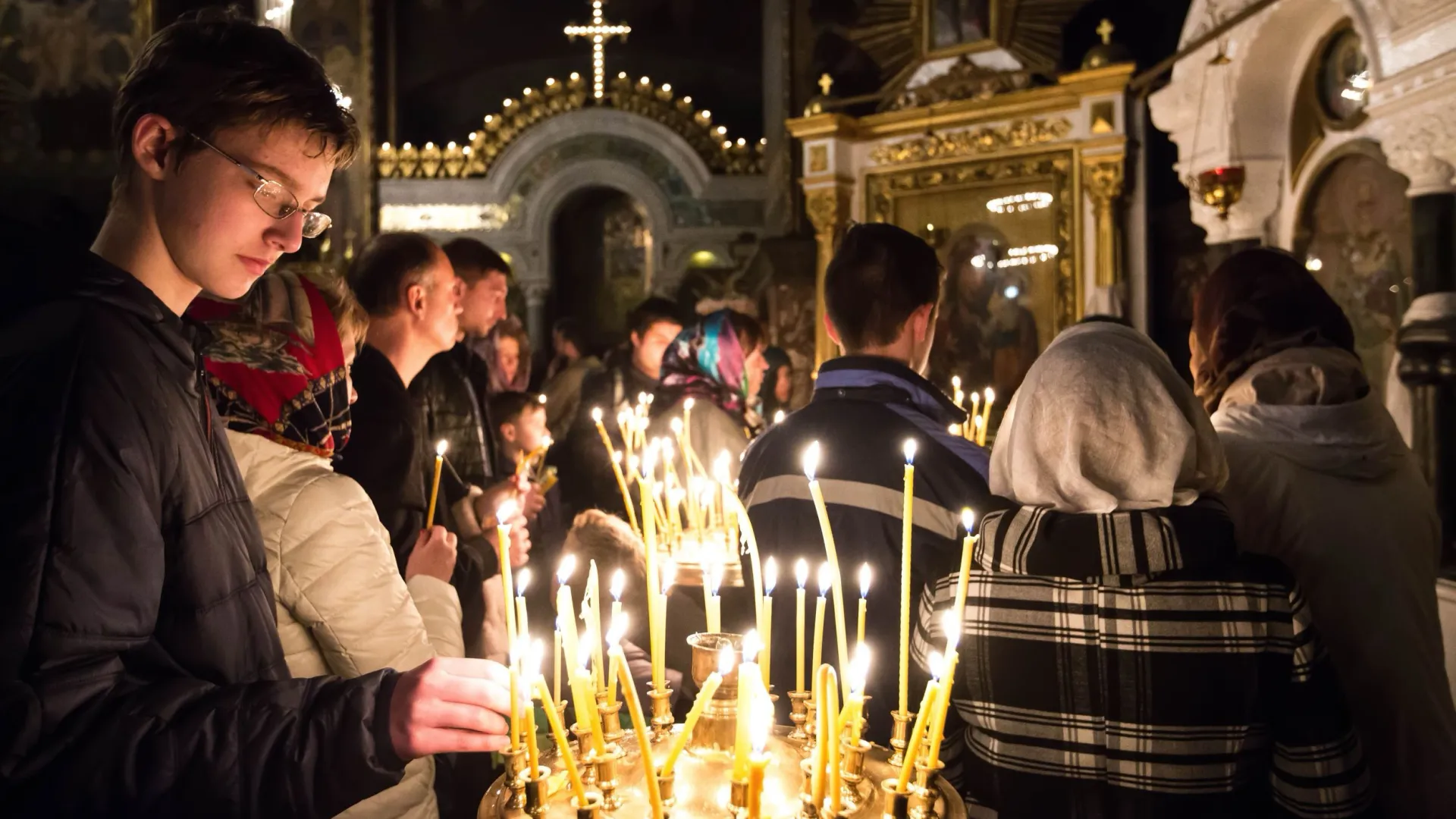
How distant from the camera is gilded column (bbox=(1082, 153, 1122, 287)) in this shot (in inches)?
291

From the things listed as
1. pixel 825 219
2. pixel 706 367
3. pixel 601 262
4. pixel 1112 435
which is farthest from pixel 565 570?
pixel 601 262

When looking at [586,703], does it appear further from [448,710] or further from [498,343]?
[498,343]

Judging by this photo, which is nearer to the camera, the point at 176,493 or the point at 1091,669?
the point at 176,493

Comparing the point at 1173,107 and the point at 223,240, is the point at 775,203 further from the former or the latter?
the point at 223,240

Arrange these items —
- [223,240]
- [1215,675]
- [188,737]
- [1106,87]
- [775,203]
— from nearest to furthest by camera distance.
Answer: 1. [188,737]
2. [223,240]
3. [1215,675]
4. [1106,87]
5. [775,203]

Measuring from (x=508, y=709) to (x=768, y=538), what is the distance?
111 centimetres

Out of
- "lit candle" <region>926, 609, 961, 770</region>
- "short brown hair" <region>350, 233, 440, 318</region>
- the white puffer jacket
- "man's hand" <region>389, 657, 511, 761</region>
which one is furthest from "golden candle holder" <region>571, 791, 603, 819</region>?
"short brown hair" <region>350, 233, 440, 318</region>

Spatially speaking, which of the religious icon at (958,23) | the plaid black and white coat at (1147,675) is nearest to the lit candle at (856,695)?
the plaid black and white coat at (1147,675)

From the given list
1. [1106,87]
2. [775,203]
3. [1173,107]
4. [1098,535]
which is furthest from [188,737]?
[775,203]

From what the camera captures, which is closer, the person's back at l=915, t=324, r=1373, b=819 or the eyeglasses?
the eyeglasses

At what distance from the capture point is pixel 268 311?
1719 millimetres

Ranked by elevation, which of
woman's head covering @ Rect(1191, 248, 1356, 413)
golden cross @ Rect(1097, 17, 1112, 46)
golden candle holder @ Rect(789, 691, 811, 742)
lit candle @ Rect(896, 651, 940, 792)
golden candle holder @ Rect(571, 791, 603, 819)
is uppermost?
golden cross @ Rect(1097, 17, 1112, 46)

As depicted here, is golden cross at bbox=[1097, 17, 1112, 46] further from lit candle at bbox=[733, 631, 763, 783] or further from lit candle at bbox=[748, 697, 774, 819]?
lit candle at bbox=[748, 697, 774, 819]

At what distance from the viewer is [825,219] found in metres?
8.81
